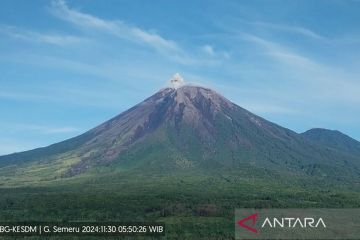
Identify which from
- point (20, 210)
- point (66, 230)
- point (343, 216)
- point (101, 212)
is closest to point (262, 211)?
point (343, 216)

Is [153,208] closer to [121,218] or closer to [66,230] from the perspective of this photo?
[121,218]

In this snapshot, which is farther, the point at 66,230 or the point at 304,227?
the point at 304,227

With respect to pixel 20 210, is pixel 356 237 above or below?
below

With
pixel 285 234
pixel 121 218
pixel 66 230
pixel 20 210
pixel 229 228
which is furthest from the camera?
pixel 20 210

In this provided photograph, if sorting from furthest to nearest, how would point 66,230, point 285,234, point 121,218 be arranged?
point 121,218
point 285,234
point 66,230

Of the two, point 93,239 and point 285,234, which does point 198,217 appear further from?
point 93,239

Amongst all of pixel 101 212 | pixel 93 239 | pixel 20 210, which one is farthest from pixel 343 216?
pixel 20 210

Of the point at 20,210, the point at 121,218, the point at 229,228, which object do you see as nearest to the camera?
the point at 229,228

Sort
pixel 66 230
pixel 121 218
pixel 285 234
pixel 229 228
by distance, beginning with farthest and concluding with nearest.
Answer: pixel 121 218 < pixel 229 228 < pixel 285 234 < pixel 66 230

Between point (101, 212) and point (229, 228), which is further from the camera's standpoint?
point (101, 212)
